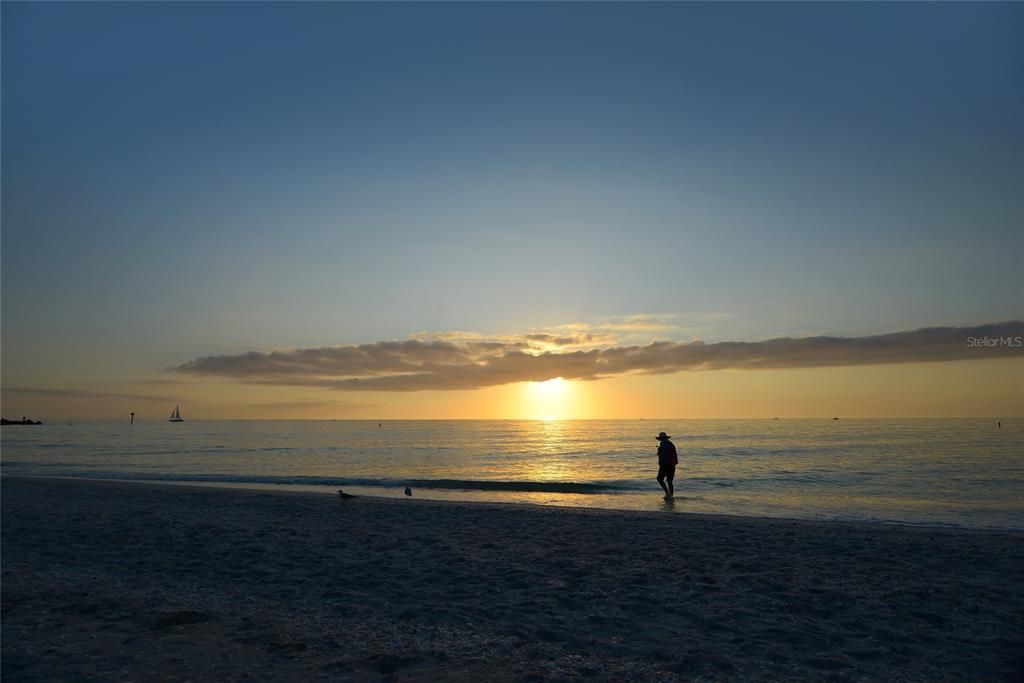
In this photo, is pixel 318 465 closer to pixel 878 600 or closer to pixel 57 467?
pixel 57 467

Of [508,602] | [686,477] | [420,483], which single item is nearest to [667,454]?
[686,477]

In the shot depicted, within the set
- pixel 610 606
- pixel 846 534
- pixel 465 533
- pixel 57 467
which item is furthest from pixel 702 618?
pixel 57 467

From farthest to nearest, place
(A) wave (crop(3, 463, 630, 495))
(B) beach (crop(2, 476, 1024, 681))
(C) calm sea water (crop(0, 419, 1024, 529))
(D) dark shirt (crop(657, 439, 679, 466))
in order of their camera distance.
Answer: (A) wave (crop(3, 463, 630, 495)) < (D) dark shirt (crop(657, 439, 679, 466)) < (C) calm sea water (crop(0, 419, 1024, 529)) < (B) beach (crop(2, 476, 1024, 681))

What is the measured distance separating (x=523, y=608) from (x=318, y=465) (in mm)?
39627

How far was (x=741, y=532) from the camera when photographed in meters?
14.8

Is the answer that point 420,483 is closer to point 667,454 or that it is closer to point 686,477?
point 667,454

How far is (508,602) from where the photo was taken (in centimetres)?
890

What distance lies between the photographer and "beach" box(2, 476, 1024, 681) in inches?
257

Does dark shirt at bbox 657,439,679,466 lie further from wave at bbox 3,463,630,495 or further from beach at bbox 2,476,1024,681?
beach at bbox 2,476,1024,681

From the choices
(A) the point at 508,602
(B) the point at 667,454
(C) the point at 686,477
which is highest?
(A) the point at 508,602

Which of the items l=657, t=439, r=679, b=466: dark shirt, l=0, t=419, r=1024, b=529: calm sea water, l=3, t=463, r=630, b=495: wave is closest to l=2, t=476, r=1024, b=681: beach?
l=0, t=419, r=1024, b=529: calm sea water

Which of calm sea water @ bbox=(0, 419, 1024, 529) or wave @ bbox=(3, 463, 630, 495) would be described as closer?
calm sea water @ bbox=(0, 419, 1024, 529)

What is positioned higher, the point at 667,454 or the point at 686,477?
the point at 667,454

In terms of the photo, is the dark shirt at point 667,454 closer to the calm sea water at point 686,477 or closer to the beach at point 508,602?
the calm sea water at point 686,477
